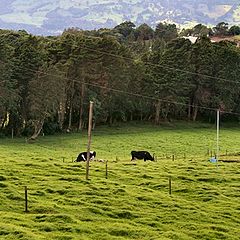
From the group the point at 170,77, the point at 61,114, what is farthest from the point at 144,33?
the point at 61,114

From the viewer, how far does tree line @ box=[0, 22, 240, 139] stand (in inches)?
2392

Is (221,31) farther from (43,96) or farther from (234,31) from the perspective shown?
(43,96)

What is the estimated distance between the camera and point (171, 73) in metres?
76.3

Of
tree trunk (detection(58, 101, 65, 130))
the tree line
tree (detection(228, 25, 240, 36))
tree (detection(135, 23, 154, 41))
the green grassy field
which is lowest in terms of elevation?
the green grassy field

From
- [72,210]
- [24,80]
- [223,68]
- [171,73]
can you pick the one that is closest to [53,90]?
[24,80]

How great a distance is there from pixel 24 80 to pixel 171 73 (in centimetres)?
2388

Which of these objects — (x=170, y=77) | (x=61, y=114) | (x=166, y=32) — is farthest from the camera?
(x=166, y=32)

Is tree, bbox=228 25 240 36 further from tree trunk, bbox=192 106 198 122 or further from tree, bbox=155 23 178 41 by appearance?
tree trunk, bbox=192 106 198 122

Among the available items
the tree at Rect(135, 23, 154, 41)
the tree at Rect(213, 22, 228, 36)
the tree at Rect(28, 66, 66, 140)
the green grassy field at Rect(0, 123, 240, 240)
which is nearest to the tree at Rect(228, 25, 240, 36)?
the tree at Rect(213, 22, 228, 36)

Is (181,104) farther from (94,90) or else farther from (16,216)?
(16,216)

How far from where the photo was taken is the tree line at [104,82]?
6075 cm

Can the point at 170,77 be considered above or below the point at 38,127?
above

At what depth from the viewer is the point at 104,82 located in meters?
70.3

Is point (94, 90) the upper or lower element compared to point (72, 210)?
upper
